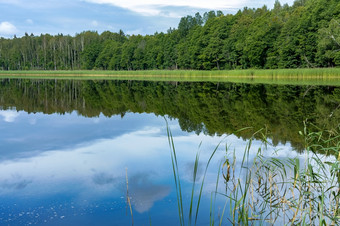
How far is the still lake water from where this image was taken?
470 centimetres

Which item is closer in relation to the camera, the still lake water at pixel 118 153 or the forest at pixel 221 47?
the still lake water at pixel 118 153

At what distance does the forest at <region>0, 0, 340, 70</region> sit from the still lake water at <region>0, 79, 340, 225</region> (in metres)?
34.3

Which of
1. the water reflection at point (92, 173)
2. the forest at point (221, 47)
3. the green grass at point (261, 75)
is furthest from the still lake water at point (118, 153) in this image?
the forest at point (221, 47)

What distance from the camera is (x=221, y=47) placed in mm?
66875

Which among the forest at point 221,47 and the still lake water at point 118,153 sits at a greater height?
the forest at point 221,47

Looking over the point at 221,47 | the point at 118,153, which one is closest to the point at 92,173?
the point at 118,153

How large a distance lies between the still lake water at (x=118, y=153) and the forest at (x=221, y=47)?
3432 centimetres

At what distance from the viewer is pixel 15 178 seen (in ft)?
19.8

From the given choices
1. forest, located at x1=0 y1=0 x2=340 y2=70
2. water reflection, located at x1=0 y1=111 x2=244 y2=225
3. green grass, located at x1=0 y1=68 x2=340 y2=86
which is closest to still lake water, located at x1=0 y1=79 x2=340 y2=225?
water reflection, located at x1=0 y1=111 x2=244 y2=225

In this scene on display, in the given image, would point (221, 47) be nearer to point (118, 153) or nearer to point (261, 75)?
point (261, 75)

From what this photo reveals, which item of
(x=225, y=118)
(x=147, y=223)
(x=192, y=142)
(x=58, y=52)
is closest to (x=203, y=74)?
(x=225, y=118)

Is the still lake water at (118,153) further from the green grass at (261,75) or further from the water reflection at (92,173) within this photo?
the green grass at (261,75)

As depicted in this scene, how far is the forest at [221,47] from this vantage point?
166 feet

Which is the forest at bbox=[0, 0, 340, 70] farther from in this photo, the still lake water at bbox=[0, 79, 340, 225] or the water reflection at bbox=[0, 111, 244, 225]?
the water reflection at bbox=[0, 111, 244, 225]
